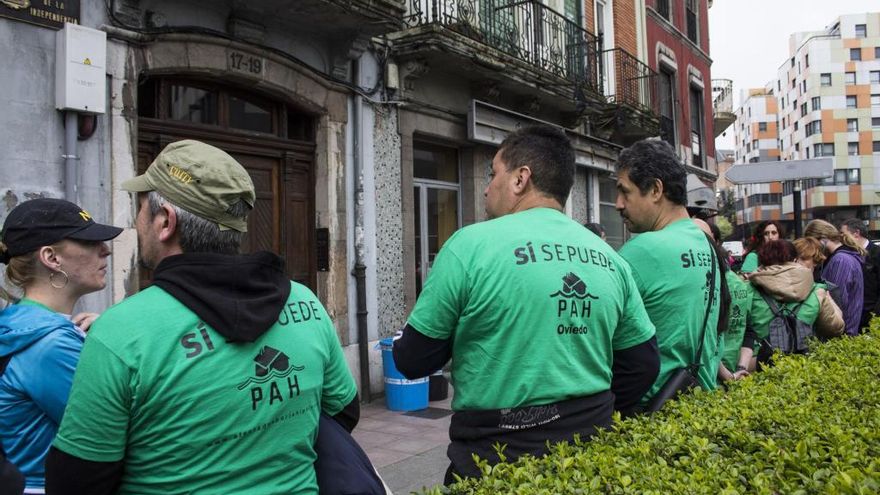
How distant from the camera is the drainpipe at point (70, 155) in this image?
5.64 meters

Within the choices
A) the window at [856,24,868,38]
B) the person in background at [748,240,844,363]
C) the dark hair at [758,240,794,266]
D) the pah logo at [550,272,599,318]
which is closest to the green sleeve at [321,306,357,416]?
the pah logo at [550,272,599,318]

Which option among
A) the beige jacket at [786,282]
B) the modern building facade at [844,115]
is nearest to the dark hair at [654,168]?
the beige jacket at [786,282]

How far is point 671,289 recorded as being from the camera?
9.86 feet

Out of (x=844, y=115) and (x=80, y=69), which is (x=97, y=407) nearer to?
(x=80, y=69)

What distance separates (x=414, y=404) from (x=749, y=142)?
9961 cm

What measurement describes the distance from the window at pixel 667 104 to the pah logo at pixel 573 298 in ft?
53.1

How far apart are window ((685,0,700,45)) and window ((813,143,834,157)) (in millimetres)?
61736

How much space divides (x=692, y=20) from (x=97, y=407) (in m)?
22.0

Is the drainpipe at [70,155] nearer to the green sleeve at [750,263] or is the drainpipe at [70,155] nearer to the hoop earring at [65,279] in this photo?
the hoop earring at [65,279]

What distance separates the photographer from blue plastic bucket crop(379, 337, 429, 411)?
7.98 metres

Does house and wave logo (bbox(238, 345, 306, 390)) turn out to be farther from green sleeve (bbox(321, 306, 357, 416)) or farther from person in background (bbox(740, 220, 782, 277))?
person in background (bbox(740, 220, 782, 277))

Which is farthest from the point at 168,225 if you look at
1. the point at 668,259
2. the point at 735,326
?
the point at 735,326

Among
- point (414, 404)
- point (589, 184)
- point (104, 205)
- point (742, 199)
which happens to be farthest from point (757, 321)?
point (742, 199)

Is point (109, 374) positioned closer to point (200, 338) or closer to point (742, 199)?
point (200, 338)
